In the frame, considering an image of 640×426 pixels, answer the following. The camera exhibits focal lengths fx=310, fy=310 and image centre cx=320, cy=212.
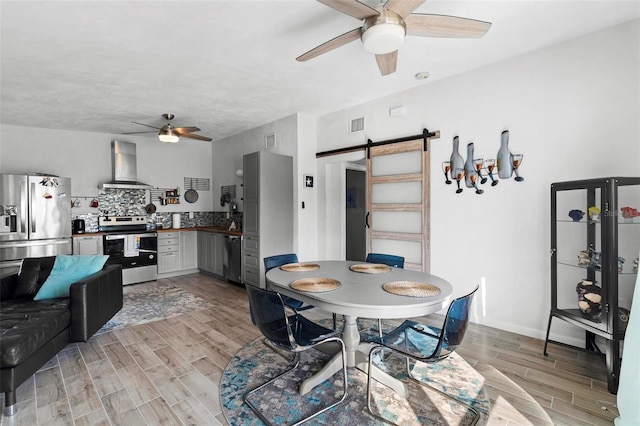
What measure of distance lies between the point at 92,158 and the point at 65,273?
3557 mm

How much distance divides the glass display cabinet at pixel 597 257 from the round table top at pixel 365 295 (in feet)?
3.99

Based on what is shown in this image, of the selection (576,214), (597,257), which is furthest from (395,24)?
(597,257)

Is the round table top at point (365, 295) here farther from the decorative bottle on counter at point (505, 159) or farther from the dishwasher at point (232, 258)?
the dishwasher at point (232, 258)

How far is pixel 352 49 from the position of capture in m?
2.92

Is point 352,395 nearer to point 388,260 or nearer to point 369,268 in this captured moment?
point 369,268

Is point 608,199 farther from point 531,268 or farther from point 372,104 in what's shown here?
point 372,104

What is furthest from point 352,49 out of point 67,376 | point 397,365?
point 67,376

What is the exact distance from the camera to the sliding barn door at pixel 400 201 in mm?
3867

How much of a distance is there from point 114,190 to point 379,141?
16.9 feet

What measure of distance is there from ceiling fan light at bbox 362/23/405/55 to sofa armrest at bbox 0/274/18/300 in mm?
4045

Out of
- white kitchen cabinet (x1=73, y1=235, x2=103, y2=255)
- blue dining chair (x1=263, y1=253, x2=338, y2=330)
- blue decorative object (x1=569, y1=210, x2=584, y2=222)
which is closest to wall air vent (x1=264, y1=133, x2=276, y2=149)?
blue dining chair (x1=263, y1=253, x2=338, y2=330)

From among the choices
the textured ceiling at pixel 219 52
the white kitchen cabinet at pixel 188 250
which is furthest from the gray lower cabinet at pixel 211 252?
the textured ceiling at pixel 219 52

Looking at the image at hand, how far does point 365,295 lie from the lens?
6.86ft

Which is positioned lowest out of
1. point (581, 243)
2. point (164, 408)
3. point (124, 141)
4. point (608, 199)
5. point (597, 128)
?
point (164, 408)
